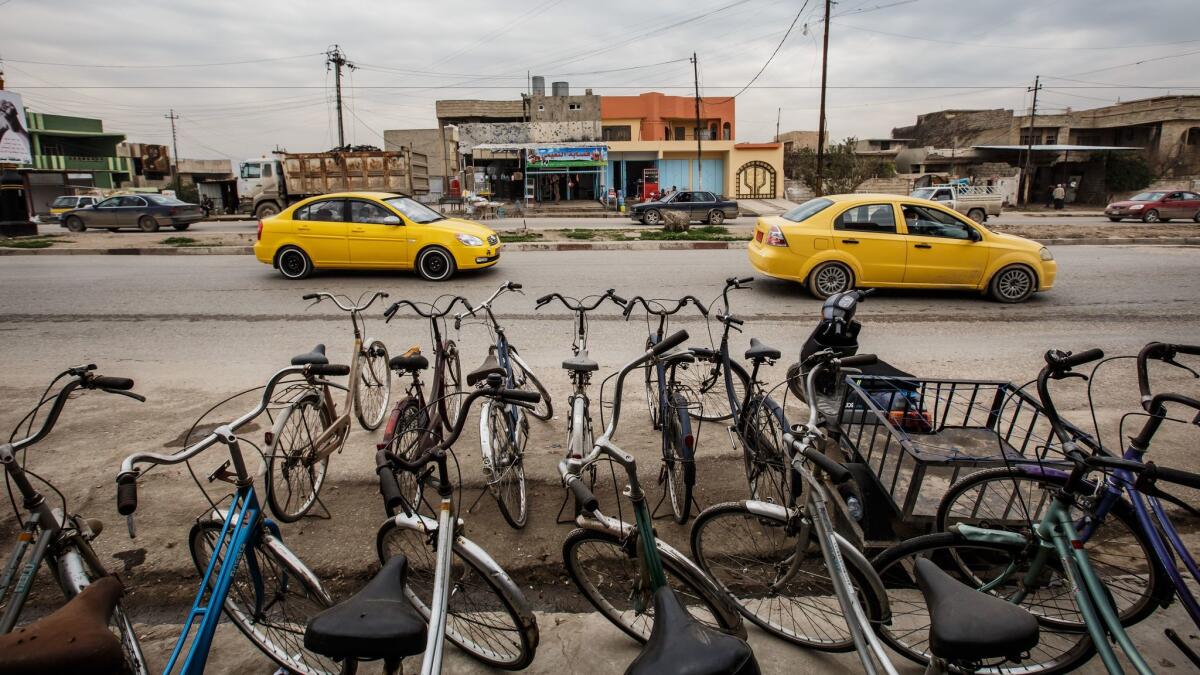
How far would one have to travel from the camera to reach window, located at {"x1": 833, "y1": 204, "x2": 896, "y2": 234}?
929cm

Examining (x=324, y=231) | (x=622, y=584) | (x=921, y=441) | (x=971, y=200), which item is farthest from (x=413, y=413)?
(x=971, y=200)

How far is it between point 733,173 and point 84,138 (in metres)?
47.4

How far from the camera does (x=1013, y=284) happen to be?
30.6 feet

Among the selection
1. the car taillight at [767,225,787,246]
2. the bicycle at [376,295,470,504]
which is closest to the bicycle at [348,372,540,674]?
the bicycle at [376,295,470,504]

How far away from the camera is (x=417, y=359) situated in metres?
3.77

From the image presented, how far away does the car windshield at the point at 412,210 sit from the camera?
11305mm

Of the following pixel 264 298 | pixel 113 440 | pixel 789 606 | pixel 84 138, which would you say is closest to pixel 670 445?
pixel 789 606

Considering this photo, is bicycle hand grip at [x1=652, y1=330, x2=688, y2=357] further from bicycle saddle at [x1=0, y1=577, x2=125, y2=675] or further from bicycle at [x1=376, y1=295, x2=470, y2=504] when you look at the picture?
bicycle saddle at [x1=0, y1=577, x2=125, y2=675]

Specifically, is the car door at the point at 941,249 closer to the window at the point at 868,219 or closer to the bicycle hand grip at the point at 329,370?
the window at the point at 868,219

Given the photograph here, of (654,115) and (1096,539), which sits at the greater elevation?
(654,115)

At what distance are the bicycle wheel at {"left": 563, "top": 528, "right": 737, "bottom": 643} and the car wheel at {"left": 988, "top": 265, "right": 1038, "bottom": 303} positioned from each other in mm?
8526

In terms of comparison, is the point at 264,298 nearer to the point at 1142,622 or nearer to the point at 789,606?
the point at 789,606

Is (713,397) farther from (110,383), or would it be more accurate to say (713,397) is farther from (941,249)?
(941,249)

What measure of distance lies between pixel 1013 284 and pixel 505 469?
876 centimetres
